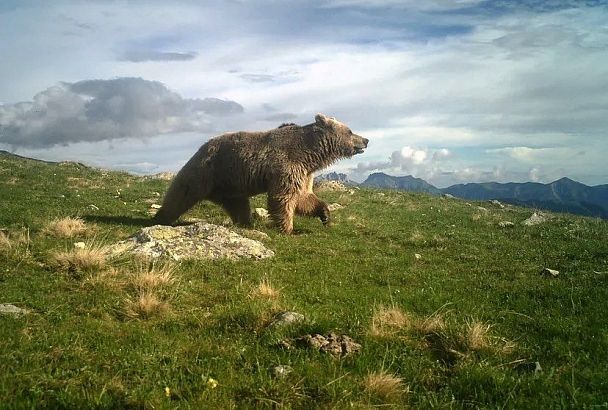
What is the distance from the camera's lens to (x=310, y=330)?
708cm

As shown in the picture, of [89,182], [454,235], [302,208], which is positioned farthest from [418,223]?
[89,182]

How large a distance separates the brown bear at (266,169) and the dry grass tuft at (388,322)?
956 cm

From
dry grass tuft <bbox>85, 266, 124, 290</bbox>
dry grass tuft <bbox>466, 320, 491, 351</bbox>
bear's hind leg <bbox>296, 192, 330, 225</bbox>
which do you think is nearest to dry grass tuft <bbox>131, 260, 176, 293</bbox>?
dry grass tuft <bbox>85, 266, 124, 290</bbox>

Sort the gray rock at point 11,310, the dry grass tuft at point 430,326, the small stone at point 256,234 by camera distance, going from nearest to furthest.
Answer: the dry grass tuft at point 430,326 < the gray rock at point 11,310 < the small stone at point 256,234

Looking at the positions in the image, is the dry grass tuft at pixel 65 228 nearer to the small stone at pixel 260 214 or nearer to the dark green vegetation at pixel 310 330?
the dark green vegetation at pixel 310 330

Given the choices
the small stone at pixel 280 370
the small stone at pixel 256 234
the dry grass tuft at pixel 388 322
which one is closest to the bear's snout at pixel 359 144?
the small stone at pixel 256 234

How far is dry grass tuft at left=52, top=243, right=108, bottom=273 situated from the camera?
400 inches

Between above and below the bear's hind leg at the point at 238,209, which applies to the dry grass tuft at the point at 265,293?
below

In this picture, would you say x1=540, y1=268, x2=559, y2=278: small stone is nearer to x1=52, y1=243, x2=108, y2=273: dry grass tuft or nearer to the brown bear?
the brown bear

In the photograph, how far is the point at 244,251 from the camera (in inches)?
513

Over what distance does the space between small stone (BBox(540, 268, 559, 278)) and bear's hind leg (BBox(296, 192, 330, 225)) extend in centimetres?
778

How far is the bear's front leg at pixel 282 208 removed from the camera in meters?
17.0

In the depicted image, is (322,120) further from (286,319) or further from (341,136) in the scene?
(286,319)

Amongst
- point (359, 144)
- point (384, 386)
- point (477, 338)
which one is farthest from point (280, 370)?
point (359, 144)
